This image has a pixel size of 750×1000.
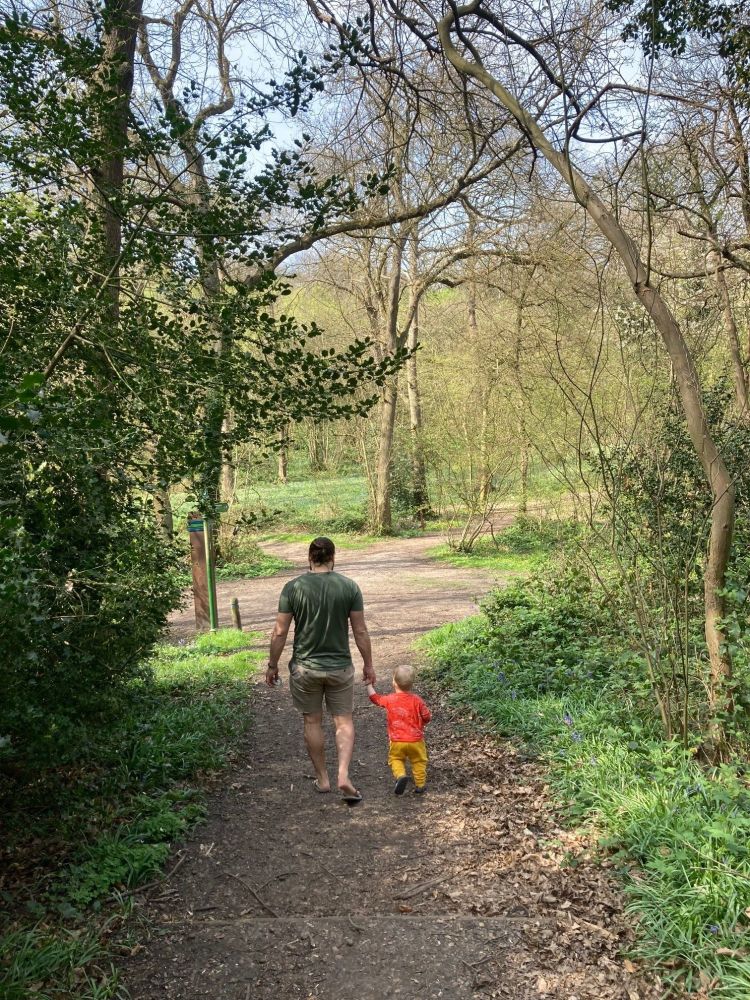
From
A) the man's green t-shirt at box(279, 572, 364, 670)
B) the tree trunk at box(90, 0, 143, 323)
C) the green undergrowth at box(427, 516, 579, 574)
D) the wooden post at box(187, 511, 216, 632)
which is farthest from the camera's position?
the green undergrowth at box(427, 516, 579, 574)

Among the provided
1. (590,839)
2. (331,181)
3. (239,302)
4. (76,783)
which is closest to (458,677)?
(590,839)

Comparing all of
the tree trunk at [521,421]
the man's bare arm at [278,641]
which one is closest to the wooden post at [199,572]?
the man's bare arm at [278,641]

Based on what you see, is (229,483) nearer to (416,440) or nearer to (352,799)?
(416,440)

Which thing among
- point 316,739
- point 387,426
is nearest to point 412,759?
point 316,739

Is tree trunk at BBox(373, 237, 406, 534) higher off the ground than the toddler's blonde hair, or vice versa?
tree trunk at BBox(373, 237, 406, 534)

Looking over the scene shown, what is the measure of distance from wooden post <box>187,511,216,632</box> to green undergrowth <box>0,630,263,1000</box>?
418cm

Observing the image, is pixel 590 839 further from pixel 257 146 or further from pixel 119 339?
pixel 257 146

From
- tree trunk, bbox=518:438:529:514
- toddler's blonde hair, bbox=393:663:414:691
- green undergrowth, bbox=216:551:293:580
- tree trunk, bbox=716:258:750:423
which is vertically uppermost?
Answer: tree trunk, bbox=716:258:750:423

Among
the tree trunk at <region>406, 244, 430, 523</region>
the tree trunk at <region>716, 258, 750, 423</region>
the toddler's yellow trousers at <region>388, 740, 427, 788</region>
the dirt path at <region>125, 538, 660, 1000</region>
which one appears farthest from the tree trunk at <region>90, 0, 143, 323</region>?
the tree trunk at <region>406, 244, 430, 523</region>

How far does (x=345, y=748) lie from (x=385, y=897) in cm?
124

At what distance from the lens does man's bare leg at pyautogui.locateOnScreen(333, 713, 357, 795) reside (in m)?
4.69

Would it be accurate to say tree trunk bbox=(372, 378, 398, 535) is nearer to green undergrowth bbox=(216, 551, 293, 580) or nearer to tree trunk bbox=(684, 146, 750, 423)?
green undergrowth bbox=(216, 551, 293, 580)

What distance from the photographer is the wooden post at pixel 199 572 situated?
981 cm

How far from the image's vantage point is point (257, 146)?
13.5 ft
